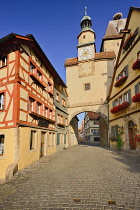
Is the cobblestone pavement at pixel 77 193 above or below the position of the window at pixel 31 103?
below

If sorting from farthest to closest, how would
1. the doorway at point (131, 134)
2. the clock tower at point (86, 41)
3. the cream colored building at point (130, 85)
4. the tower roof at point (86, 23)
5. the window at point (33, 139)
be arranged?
the tower roof at point (86, 23) < the clock tower at point (86, 41) < the doorway at point (131, 134) < the cream colored building at point (130, 85) < the window at point (33, 139)

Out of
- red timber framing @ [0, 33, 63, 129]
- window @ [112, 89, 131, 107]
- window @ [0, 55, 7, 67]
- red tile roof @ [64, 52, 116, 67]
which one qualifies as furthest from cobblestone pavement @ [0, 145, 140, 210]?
red tile roof @ [64, 52, 116, 67]

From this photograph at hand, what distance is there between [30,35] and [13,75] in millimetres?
2776


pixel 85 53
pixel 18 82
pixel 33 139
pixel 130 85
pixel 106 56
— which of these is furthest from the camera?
pixel 85 53

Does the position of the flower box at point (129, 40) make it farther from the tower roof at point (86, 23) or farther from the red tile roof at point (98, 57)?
the tower roof at point (86, 23)

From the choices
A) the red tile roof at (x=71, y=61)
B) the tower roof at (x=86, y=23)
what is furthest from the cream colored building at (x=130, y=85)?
the tower roof at (x=86, y=23)

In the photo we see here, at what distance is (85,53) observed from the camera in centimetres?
2130

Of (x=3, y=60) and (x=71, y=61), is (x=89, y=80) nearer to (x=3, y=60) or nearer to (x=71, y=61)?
(x=71, y=61)

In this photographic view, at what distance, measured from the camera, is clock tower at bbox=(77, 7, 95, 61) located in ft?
69.3

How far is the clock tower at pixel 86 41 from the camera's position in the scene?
69.3 ft

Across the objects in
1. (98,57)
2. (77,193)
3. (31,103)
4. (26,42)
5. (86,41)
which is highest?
(86,41)

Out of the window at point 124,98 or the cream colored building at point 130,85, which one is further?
the window at point 124,98

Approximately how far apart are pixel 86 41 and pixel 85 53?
2901 millimetres

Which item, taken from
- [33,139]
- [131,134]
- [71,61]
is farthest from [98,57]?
[33,139]
